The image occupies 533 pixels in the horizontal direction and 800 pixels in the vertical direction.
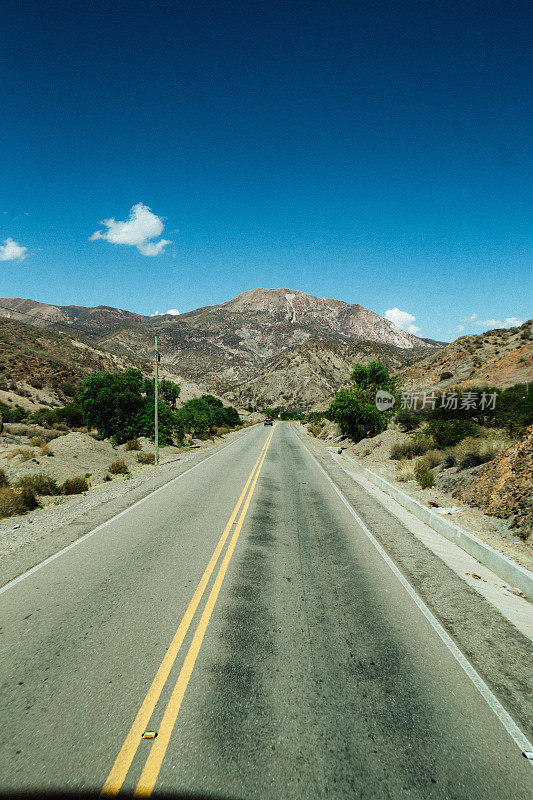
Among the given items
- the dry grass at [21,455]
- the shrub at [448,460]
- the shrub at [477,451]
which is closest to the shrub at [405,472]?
the shrub at [448,460]

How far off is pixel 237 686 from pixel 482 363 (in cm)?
5044

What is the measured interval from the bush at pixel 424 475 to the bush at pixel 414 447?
3282mm

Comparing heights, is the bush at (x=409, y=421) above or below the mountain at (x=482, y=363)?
below

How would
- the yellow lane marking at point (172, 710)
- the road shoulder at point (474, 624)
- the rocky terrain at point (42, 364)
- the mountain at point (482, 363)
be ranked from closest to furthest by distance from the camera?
the yellow lane marking at point (172, 710)
the road shoulder at point (474, 624)
the mountain at point (482, 363)
the rocky terrain at point (42, 364)

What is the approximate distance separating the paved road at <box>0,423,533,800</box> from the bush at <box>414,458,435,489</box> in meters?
7.72

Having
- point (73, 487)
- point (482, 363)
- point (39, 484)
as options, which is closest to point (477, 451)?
point (73, 487)

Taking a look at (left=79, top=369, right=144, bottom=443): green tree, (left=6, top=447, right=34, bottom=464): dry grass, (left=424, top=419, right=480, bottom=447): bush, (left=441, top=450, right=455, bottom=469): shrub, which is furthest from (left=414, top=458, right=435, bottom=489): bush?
(left=79, top=369, right=144, bottom=443): green tree

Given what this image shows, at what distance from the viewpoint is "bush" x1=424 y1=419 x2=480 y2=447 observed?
1595cm

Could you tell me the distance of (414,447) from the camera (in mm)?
19047

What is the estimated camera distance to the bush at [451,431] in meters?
15.9

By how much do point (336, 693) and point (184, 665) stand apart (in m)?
1.71

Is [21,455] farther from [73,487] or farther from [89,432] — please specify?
[89,432]

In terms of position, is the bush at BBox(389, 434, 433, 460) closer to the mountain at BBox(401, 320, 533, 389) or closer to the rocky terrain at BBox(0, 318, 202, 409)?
the mountain at BBox(401, 320, 533, 389)

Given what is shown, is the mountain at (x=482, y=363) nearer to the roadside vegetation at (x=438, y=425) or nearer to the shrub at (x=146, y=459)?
the roadside vegetation at (x=438, y=425)
